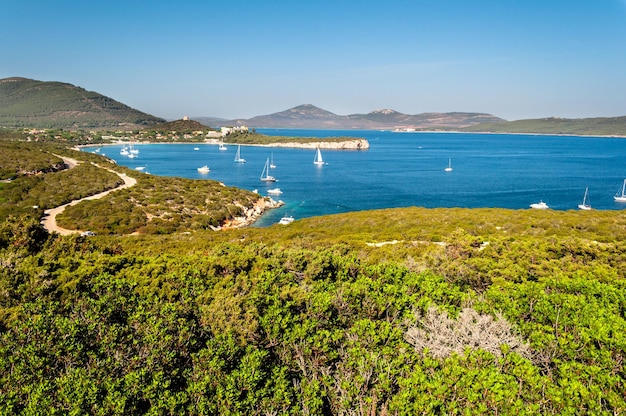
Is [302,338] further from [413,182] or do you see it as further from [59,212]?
[413,182]

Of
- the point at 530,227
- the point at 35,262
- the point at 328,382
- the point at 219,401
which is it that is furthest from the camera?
the point at 530,227

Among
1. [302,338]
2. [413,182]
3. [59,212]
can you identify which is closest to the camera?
[302,338]

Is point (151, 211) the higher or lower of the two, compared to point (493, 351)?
lower

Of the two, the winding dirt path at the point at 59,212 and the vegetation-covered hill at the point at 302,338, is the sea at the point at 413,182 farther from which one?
→ the vegetation-covered hill at the point at 302,338

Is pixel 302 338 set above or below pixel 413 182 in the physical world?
above

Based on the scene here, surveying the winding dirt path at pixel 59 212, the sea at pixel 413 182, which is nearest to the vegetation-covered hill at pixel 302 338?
the winding dirt path at pixel 59 212

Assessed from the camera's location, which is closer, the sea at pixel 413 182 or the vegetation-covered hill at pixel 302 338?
→ the vegetation-covered hill at pixel 302 338

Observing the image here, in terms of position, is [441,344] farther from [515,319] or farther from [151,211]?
[151,211]

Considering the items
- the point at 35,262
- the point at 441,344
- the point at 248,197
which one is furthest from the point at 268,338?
the point at 248,197

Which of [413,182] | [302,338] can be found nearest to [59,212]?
[302,338]
